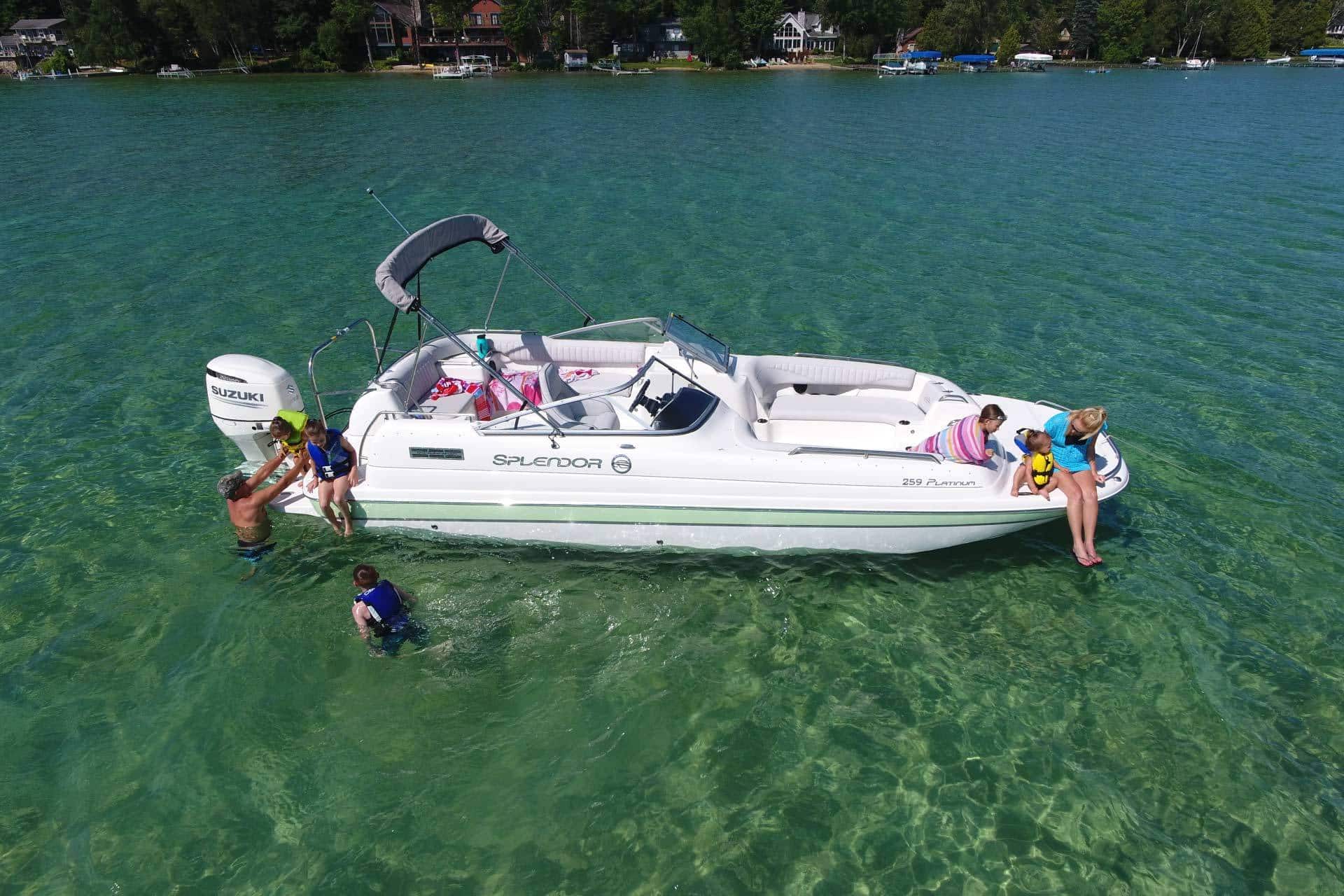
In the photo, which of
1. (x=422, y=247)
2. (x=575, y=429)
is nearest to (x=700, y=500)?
(x=575, y=429)

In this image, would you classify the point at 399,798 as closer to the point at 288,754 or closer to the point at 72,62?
the point at 288,754

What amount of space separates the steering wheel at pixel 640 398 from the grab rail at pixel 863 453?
179 cm

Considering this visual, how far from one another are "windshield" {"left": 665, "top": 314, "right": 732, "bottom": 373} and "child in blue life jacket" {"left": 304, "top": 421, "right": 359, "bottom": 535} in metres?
3.48

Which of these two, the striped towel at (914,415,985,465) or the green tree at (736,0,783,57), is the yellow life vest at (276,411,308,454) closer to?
the striped towel at (914,415,985,465)

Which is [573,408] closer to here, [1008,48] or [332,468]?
[332,468]

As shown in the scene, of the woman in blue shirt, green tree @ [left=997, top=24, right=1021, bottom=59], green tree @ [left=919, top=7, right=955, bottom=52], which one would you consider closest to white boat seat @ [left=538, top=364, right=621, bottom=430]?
the woman in blue shirt

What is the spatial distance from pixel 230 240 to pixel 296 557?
49.9 ft

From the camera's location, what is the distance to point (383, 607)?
6.89m

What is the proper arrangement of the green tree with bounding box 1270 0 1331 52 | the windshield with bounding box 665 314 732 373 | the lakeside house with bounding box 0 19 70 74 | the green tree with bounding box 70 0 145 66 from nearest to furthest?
the windshield with bounding box 665 314 732 373 < the green tree with bounding box 70 0 145 66 < the lakeside house with bounding box 0 19 70 74 < the green tree with bounding box 1270 0 1331 52

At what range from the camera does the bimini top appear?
768 centimetres

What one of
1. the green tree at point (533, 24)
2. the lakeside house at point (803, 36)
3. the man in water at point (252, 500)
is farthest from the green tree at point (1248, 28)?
the man in water at point (252, 500)

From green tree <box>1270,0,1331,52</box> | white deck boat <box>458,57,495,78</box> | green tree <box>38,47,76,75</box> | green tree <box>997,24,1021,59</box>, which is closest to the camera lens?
white deck boat <box>458,57,495,78</box>

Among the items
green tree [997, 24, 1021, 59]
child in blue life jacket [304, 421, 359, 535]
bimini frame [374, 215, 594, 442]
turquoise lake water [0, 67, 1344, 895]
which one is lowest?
turquoise lake water [0, 67, 1344, 895]

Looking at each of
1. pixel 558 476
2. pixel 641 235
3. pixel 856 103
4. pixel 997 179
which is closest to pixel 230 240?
pixel 641 235
